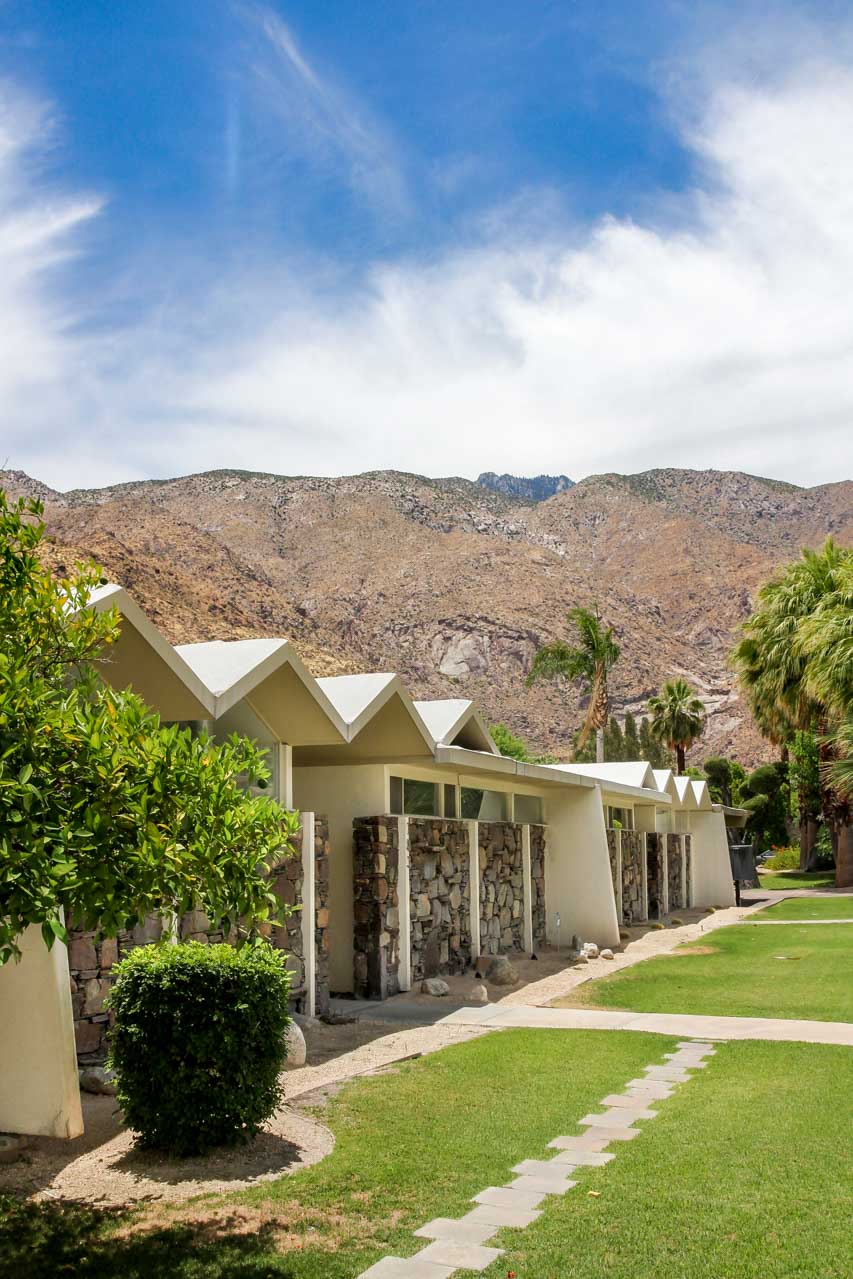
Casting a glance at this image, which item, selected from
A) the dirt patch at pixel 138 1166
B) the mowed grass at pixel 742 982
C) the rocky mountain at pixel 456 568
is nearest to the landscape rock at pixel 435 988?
the mowed grass at pixel 742 982

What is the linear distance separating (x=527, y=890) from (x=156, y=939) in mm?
11609

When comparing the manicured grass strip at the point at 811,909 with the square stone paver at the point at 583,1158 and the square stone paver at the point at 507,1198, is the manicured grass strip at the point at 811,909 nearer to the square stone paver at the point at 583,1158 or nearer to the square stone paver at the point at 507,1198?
the square stone paver at the point at 583,1158

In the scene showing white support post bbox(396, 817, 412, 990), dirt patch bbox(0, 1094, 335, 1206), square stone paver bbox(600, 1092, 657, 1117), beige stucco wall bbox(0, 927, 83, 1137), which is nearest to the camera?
dirt patch bbox(0, 1094, 335, 1206)

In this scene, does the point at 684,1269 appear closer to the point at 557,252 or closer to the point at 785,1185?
the point at 785,1185

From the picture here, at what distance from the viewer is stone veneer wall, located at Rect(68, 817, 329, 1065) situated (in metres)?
9.20

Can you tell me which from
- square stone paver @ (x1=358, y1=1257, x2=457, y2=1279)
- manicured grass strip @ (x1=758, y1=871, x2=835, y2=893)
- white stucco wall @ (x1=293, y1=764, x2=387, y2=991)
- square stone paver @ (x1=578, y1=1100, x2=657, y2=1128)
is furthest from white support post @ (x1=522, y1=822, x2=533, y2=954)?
manicured grass strip @ (x1=758, y1=871, x2=835, y2=893)

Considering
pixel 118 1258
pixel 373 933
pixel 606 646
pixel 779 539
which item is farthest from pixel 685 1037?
pixel 779 539

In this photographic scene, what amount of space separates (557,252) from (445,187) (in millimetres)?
2713

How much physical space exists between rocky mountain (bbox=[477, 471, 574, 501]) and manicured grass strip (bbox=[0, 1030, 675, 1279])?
169 m

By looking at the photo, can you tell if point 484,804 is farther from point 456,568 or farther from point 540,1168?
point 456,568

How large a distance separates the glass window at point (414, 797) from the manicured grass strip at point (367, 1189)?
5736 mm

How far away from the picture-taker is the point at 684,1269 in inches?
210

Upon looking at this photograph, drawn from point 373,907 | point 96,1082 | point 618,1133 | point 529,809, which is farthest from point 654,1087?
point 529,809

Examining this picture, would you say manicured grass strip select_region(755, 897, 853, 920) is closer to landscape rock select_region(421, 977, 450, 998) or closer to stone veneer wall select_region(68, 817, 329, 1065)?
landscape rock select_region(421, 977, 450, 998)
